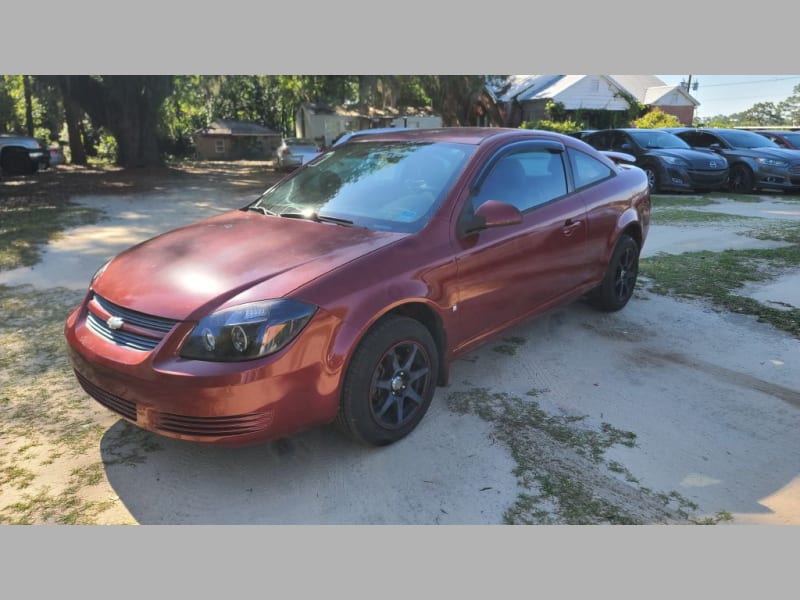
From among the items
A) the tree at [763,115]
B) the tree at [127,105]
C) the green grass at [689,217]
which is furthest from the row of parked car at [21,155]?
the tree at [763,115]

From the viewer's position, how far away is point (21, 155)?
18125mm

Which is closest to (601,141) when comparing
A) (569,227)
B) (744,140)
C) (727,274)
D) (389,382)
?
(744,140)

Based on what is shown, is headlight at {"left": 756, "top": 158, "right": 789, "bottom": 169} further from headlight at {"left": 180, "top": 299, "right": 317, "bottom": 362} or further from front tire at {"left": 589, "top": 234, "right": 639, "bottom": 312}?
headlight at {"left": 180, "top": 299, "right": 317, "bottom": 362}

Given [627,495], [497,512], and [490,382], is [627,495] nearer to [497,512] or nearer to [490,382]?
[497,512]

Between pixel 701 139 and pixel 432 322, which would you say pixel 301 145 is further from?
pixel 432 322

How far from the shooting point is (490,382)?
412cm

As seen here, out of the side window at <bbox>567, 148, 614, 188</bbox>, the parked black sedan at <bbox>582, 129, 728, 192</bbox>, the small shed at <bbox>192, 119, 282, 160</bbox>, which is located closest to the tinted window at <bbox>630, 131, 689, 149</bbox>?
the parked black sedan at <bbox>582, 129, 728, 192</bbox>

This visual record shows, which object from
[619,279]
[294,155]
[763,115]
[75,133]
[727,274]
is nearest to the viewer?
[619,279]

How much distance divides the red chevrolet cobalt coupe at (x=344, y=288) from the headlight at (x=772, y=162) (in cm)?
1182

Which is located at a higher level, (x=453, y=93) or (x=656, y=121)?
(x=453, y=93)

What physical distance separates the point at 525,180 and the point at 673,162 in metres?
11.2

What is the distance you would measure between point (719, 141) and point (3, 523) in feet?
54.2

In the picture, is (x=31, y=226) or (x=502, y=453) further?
(x=31, y=226)

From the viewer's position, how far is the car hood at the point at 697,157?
45.2 feet
